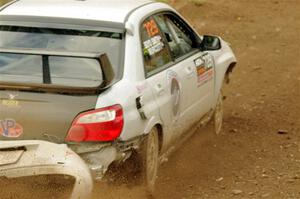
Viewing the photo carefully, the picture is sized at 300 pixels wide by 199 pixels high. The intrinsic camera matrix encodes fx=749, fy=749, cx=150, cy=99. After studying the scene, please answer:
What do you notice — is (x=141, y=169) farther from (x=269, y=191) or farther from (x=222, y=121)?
(x=222, y=121)

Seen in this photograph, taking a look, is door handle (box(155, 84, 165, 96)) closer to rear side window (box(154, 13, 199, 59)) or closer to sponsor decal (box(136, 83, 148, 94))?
sponsor decal (box(136, 83, 148, 94))

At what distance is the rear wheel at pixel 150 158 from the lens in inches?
226

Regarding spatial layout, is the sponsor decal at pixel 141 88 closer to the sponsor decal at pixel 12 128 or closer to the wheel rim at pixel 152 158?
the wheel rim at pixel 152 158

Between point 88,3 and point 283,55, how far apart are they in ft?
23.7

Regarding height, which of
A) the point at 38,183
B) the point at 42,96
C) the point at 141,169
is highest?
the point at 42,96

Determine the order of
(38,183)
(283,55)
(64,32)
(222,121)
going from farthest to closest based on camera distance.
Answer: (283,55), (222,121), (64,32), (38,183)

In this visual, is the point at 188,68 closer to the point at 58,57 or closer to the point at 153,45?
the point at 153,45

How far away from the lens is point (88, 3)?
6492 mm

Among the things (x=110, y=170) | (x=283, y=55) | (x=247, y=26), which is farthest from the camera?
(x=247, y=26)

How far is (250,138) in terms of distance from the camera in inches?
336

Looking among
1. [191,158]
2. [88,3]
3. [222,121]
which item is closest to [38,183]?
[88,3]

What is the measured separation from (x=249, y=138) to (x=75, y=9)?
3.11 meters

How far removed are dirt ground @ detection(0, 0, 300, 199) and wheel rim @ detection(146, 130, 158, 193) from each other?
0.18 m

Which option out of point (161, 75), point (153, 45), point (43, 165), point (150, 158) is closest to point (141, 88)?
point (161, 75)
